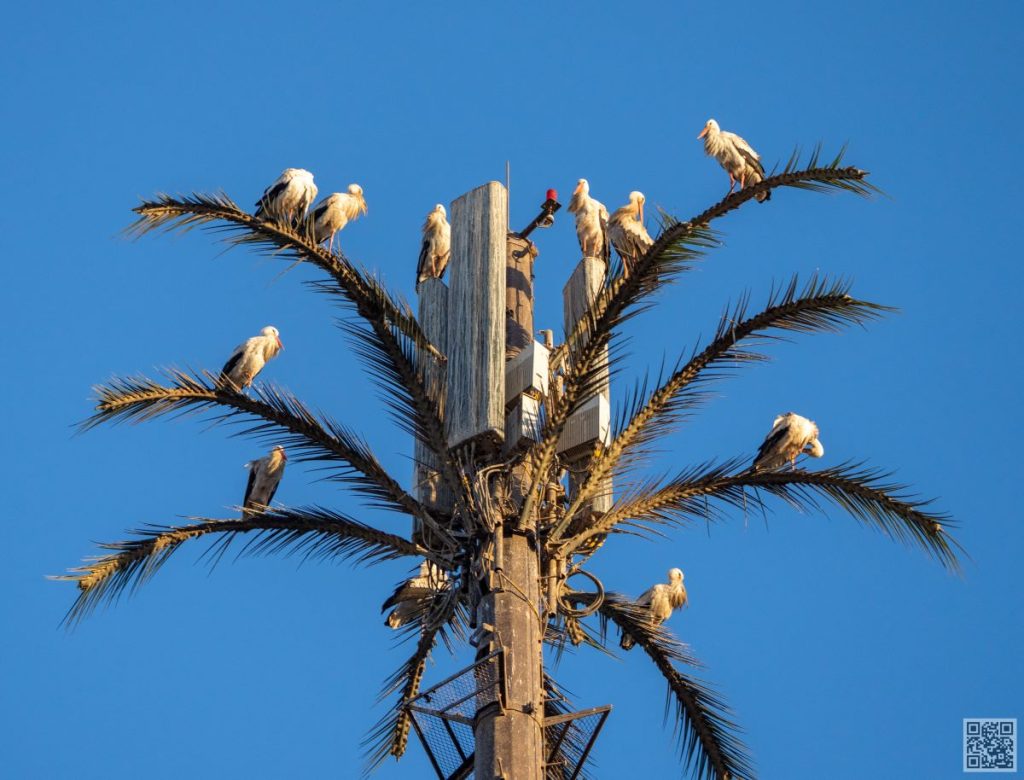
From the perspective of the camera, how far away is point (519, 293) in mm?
10617

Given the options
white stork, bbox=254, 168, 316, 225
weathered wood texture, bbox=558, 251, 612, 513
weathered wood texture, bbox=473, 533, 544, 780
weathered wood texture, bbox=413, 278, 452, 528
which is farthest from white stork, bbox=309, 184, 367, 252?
weathered wood texture, bbox=473, 533, 544, 780

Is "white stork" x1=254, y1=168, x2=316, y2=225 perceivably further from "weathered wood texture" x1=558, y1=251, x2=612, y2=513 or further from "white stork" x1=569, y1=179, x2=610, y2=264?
"weathered wood texture" x1=558, y1=251, x2=612, y2=513

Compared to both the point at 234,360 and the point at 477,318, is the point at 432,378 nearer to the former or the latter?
the point at 477,318

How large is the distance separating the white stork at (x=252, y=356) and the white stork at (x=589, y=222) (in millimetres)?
2479

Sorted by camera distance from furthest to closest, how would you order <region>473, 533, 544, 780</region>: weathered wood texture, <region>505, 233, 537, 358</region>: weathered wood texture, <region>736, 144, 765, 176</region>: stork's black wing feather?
<region>736, 144, 765, 176</region>: stork's black wing feather
<region>505, 233, 537, 358</region>: weathered wood texture
<region>473, 533, 544, 780</region>: weathered wood texture

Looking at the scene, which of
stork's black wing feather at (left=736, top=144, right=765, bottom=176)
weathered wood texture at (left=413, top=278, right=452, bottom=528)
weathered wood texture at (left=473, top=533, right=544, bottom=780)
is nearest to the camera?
weathered wood texture at (left=473, top=533, right=544, bottom=780)

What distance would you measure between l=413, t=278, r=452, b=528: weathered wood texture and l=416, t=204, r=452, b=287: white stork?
273cm

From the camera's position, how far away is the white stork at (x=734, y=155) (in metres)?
14.1

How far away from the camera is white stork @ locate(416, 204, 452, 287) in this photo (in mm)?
12828

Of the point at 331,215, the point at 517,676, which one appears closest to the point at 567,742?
the point at 517,676

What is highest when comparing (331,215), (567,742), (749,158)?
(749,158)

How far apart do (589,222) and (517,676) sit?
18.0 ft

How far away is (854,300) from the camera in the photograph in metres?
9.03

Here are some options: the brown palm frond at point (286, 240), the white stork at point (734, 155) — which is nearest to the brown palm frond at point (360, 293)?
the brown palm frond at point (286, 240)
